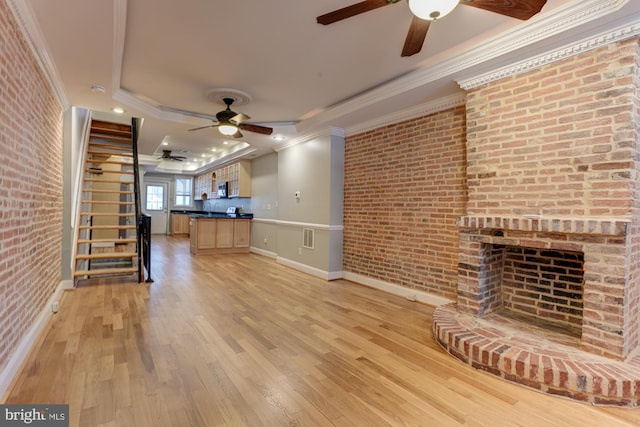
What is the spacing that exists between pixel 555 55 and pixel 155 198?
1275 centimetres

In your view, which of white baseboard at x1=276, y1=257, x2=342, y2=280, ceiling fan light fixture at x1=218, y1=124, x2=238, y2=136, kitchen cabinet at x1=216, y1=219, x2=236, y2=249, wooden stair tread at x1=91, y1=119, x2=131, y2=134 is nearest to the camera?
ceiling fan light fixture at x1=218, y1=124, x2=238, y2=136

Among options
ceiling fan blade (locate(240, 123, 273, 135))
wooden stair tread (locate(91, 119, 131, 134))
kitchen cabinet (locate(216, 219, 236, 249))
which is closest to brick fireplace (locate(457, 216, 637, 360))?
ceiling fan blade (locate(240, 123, 273, 135))

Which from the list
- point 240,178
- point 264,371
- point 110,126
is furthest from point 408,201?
point 110,126

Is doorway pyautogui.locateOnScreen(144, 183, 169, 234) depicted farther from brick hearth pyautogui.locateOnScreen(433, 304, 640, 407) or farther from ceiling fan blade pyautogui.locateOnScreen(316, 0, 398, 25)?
ceiling fan blade pyautogui.locateOnScreen(316, 0, 398, 25)

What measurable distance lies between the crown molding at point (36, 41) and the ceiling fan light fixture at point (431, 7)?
249 cm

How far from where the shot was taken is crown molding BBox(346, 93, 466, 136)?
11.3 feet

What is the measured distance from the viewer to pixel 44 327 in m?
2.77

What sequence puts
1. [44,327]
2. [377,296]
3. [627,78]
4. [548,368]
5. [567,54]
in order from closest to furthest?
[548,368] < [627,78] < [567,54] < [44,327] < [377,296]

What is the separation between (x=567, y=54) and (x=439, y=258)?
7.37 ft

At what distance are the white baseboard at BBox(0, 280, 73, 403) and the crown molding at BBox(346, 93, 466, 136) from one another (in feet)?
14.4

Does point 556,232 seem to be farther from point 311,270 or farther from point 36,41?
point 36,41

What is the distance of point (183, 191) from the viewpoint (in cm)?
1252

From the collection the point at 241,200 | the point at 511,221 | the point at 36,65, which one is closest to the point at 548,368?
the point at 511,221

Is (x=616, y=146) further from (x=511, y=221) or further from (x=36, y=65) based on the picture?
(x=36, y=65)
